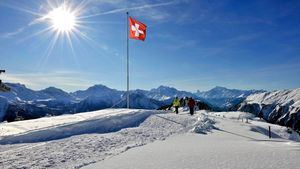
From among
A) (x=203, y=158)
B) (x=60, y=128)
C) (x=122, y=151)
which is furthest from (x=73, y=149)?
(x=203, y=158)

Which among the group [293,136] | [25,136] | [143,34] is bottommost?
[293,136]

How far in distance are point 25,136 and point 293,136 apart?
26244mm

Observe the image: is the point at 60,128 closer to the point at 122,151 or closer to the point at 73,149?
the point at 73,149

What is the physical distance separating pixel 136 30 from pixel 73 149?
69.9 feet

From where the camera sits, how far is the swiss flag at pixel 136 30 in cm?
3164

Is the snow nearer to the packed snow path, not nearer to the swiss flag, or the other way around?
the packed snow path

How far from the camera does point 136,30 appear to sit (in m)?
31.7

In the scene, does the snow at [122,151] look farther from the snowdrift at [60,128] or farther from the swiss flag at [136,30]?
the swiss flag at [136,30]

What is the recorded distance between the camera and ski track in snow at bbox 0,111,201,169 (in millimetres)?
10359

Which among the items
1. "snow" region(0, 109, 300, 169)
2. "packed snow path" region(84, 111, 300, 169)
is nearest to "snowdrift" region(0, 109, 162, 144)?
"snow" region(0, 109, 300, 169)

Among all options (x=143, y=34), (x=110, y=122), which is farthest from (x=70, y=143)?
(x=143, y=34)

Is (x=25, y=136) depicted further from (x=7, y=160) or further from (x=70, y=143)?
(x=7, y=160)

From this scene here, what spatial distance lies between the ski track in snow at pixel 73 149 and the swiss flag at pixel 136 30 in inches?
→ 608

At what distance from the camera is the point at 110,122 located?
20.3m
